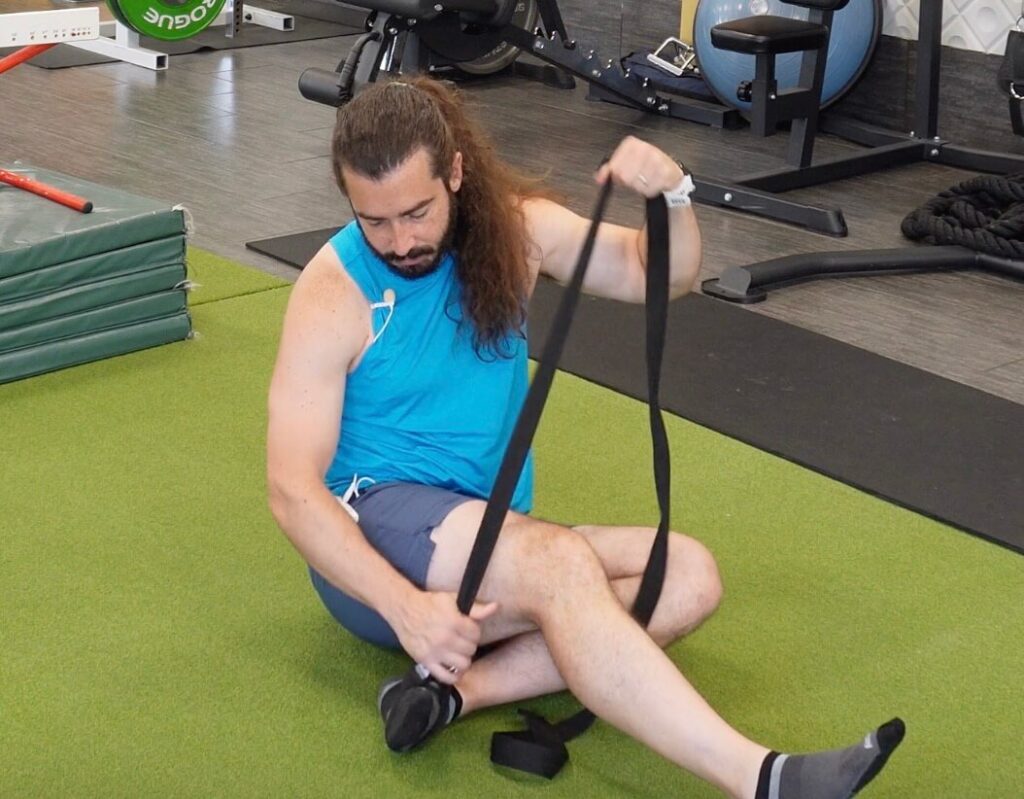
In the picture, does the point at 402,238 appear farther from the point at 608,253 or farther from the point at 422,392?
the point at 608,253

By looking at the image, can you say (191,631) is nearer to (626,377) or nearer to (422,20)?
(626,377)

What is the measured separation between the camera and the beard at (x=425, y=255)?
6.41ft

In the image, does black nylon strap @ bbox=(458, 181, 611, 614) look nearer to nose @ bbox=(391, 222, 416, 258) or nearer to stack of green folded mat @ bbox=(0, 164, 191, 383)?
nose @ bbox=(391, 222, 416, 258)

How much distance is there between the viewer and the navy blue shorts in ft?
6.43

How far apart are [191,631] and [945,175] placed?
3.74m

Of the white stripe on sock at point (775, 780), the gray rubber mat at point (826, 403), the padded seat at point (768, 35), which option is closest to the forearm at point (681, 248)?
the white stripe on sock at point (775, 780)

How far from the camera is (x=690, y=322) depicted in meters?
3.70

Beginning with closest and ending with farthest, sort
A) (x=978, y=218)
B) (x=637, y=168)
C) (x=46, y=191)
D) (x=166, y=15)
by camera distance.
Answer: (x=637, y=168), (x=46, y=191), (x=978, y=218), (x=166, y=15)

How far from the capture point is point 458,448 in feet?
6.82

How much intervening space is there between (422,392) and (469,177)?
295 mm

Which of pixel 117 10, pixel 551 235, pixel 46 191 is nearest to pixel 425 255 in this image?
pixel 551 235

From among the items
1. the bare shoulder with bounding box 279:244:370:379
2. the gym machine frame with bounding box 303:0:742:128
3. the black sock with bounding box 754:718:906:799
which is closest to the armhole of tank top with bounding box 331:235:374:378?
the bare shoulder with bounding box 279:244:370:379

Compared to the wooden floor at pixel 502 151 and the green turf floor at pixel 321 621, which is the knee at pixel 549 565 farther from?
the wooden floor at pixel 502 151

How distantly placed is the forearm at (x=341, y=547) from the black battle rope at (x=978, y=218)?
2765 millimetres
